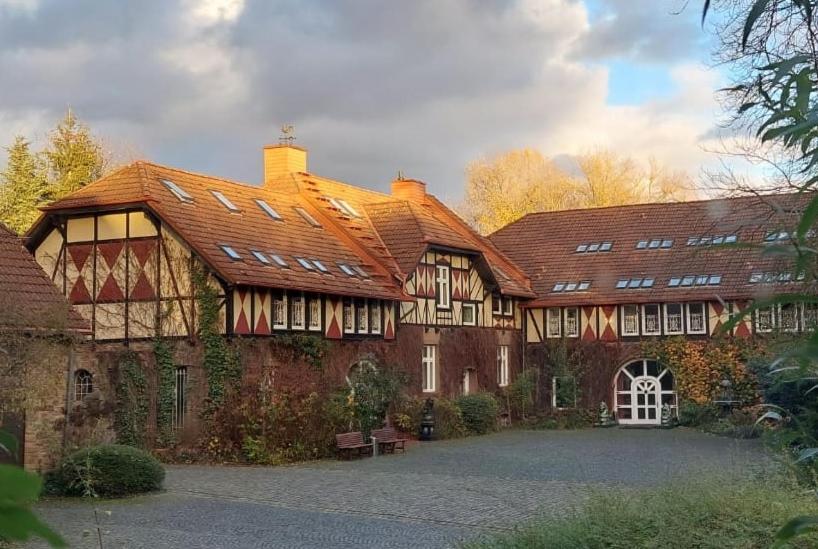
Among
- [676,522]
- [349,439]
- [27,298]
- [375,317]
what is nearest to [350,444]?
[349,439]

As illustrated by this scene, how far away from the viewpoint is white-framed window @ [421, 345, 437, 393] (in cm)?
2969

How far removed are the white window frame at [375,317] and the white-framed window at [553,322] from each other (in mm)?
8242

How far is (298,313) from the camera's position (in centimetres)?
2470

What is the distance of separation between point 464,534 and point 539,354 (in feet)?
70.5

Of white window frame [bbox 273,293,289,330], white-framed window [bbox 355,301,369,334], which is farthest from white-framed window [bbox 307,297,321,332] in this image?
white-framed window [bbox 355,301,369,334]

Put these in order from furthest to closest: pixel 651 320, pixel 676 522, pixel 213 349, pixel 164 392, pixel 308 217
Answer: pixel 651 320 < pixel 308 217 < pixel 164 392 < pixel 213 349 < pixel 676 522

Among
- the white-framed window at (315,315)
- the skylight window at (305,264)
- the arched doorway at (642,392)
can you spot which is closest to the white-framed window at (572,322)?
the arched doorway at (642,392)

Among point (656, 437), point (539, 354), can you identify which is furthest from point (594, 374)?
point (656, 437)

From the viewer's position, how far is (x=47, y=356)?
15781mm

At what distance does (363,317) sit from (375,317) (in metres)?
0.57

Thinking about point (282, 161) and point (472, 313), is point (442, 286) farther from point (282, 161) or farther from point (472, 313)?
point (282, 161)

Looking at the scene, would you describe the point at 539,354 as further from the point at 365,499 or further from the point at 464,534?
the point at 464,534

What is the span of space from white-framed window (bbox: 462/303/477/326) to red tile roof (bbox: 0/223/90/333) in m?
16.2

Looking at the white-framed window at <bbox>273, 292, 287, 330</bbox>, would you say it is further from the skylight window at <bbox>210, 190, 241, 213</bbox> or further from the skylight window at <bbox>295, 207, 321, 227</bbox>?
the skylight window at <bbox>295, 207, 321, 227</bbox>
